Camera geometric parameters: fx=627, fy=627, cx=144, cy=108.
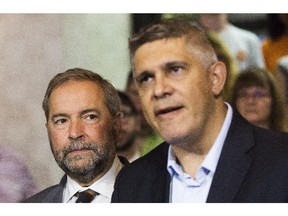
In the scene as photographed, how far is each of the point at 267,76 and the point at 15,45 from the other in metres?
0.90

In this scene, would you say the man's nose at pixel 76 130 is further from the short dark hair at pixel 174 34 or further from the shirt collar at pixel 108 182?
the short dark hair at pixel 174 34

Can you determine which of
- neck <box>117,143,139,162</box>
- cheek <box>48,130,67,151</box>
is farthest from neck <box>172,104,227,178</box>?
cheek <box>48,130,67,151</box>

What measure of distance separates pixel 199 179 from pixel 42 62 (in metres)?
0.68

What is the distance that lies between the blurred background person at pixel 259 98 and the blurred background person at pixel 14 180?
2.51 feet

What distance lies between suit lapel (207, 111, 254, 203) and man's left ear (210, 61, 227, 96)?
132 millimetres

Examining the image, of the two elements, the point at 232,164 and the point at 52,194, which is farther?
the point at 52,194

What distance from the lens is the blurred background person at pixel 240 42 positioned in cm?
217

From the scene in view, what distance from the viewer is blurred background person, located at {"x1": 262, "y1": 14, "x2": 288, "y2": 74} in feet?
7.13

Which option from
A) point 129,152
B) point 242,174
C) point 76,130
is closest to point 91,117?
point 76,130

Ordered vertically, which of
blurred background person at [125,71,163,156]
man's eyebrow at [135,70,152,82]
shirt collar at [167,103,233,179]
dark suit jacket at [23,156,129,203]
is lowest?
dark suit jacket at [23,156,129,203]

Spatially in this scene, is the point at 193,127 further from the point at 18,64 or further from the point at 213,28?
the point at 18,64

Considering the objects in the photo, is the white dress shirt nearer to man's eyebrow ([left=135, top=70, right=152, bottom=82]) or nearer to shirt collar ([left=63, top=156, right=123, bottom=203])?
Result: shirt collar ([left=63, top=156, right=123, bottom=203])

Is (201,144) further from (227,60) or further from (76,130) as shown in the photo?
(76,130)

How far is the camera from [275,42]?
217 cm
